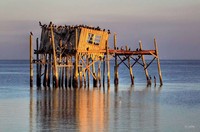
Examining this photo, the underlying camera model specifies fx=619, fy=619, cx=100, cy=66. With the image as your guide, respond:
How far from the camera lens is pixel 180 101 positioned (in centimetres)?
5347

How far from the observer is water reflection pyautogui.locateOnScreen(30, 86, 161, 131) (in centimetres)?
3506

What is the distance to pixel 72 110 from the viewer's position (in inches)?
1693

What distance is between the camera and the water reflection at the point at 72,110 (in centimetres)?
3516

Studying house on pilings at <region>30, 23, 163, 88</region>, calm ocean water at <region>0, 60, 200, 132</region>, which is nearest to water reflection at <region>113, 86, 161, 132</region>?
calm ocean water at <region>0, 60, 200, 132</region>

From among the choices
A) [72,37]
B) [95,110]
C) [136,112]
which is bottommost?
[136,112]

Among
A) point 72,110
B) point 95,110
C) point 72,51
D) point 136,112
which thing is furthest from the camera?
point 72,51

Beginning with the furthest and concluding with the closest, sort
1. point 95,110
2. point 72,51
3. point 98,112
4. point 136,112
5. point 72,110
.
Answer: point 72,51 → point 95,110 → point 72,110 → point 136,112 → point 98,112

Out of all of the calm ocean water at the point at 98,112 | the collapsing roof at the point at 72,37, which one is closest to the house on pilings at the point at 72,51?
the collapsing roof at the point at 72,37

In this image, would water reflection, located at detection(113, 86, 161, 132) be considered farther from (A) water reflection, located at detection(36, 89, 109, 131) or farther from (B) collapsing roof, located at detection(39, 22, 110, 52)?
(B) collapsing roof, located at detection(39, 22, 110, 52)

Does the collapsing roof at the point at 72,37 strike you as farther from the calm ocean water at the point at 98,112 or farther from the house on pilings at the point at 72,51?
the calm ocean water at the point at 98,112

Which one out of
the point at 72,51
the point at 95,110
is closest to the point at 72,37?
the point at 72,51

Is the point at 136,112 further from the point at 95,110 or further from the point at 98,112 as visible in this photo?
the point at 95,110

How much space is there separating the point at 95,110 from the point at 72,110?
161 centimetres

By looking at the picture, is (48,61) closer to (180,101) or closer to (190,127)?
(180,101)
